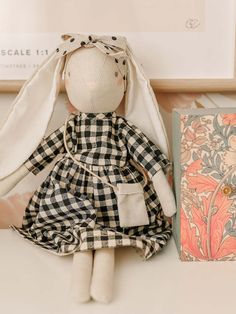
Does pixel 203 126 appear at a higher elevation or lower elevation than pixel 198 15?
lower

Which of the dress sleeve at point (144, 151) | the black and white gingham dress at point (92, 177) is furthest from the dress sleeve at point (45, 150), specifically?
the dress sleeve at point (144, 151)

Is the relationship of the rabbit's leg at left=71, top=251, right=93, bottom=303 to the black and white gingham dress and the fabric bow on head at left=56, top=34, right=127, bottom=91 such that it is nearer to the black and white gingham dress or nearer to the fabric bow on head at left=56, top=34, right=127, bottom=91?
the black and white gingham dress

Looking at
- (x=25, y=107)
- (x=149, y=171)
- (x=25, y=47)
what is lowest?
(x=149, y=171)

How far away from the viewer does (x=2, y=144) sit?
693mm

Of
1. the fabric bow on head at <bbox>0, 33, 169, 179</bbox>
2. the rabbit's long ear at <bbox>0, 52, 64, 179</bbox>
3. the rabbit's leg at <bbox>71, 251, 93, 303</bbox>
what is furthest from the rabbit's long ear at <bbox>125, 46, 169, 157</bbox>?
the rabbit's leg at <bbox>71, 251, 93, 303</bbox>

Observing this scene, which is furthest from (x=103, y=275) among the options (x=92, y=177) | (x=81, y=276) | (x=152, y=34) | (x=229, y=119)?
(x=152, y=34)

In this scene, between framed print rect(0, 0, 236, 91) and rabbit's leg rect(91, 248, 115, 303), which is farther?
framed print rect(0, 0, 236, 91)

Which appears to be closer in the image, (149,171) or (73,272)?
(73,272)

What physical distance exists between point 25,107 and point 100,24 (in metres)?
0.20

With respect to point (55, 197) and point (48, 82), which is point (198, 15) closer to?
point (48, 82)

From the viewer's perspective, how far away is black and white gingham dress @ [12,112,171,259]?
26.3 inches

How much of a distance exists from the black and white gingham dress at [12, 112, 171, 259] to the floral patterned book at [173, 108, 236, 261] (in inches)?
2.5

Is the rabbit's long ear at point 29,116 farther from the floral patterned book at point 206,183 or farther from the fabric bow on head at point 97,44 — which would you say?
the floral patterned book at point 206,183

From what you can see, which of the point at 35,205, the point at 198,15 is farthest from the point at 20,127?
the point at 198,15
